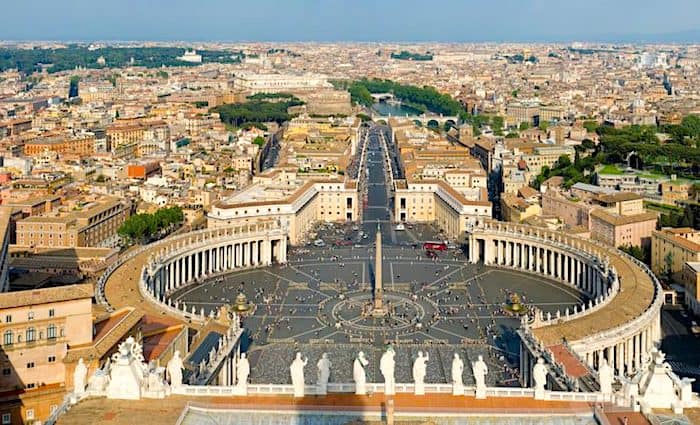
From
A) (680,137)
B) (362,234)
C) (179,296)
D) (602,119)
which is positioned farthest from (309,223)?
(602,119)

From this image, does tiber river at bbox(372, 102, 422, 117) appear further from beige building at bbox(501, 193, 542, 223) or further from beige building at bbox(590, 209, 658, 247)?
beige building at bbox(590, 209, 658, 247)

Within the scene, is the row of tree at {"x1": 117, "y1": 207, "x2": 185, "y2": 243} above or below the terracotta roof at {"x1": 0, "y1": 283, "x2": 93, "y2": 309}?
below

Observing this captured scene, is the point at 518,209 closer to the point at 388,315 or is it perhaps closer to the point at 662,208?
the point at 662,208

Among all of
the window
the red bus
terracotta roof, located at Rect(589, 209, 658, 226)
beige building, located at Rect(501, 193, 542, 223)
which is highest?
the window

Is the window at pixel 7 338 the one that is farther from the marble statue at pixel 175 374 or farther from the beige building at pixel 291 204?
the beige building at pixel 291 204

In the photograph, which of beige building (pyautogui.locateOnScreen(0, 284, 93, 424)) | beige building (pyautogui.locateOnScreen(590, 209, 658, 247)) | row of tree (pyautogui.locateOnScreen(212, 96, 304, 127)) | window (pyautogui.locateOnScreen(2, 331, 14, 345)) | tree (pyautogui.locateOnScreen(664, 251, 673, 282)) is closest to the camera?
beige building (pyautogui.locateOnScreen(0, 284, 93, 424))

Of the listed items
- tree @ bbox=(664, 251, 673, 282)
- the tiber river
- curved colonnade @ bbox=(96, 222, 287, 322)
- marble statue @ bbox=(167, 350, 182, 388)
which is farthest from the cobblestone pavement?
the tiber river
